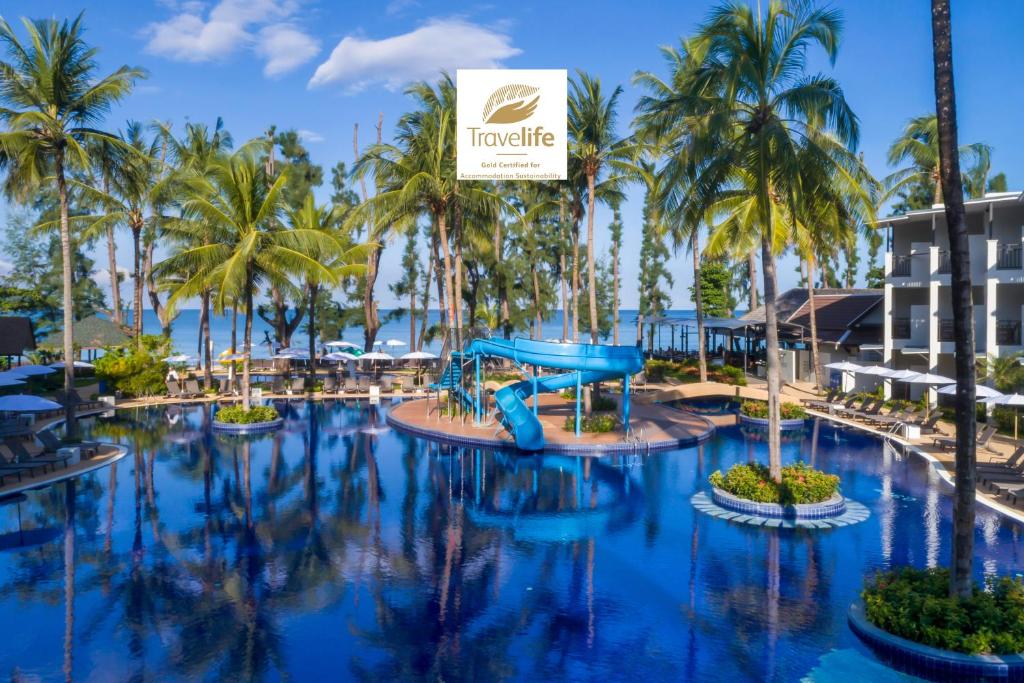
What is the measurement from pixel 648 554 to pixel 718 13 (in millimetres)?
10811

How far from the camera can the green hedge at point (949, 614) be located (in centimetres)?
868

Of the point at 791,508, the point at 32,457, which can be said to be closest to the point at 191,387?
the point at 32,457

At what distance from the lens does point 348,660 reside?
8945 mm

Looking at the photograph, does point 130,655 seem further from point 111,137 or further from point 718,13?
point 111,137

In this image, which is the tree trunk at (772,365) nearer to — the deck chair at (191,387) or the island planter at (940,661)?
the island planter at (940,661)

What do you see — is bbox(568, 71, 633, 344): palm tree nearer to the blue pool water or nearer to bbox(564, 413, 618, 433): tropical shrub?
bbox(564, 413, 618, 433): tropical shrub

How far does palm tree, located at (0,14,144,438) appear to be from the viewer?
2044 centimetres

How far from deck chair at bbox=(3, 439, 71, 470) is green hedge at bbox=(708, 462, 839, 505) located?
16692 mm

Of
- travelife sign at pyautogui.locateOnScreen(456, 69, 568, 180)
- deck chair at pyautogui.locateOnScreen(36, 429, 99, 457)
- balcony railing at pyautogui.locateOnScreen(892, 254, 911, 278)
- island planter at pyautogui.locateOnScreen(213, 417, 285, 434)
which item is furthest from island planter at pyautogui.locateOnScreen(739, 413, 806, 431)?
deck chair at pyautogui.locateOnScreen(36, 429, 99, 457)

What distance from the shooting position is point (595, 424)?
23391mm

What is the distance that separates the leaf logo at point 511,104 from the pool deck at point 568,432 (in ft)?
35.0

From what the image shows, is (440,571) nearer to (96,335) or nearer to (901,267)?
(901,267)

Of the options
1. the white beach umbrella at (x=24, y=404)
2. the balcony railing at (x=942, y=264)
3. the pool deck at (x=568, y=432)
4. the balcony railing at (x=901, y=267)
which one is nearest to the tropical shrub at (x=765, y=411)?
the pool deck at (x=568, y=432)

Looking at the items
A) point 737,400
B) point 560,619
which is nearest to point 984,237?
point 737,400
